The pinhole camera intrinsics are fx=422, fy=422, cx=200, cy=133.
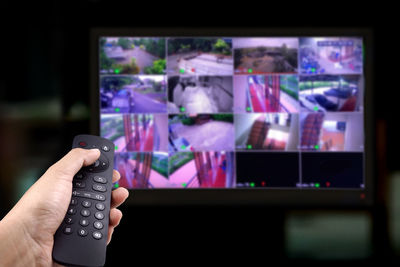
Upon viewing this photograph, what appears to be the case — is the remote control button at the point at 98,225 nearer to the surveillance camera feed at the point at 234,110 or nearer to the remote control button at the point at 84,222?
the remote control button at the point at 84,222

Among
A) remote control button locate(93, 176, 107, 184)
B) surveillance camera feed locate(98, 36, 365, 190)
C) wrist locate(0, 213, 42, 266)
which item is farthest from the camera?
surveillance camera feed locate(98, 36, 365, 190)

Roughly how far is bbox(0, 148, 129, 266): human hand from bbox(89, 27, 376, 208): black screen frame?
0.57 meters

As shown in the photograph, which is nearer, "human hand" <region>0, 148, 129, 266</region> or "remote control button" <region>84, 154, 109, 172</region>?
"human hand" <region>0, 148, 129, 266</region>

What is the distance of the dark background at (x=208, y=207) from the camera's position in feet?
4.69

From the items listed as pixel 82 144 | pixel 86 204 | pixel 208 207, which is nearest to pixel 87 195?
pixel 86 204

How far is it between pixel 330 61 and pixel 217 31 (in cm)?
39

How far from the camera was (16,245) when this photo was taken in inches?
32.0

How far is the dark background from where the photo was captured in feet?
4.69

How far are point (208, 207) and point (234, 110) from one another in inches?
13.4

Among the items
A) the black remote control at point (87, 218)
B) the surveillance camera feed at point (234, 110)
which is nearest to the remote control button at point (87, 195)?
the black remote control at point (87, 218)

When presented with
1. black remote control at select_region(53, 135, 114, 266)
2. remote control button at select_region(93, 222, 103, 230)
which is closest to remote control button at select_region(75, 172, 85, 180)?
black remote control at select_region(53, 135, 114, 266)

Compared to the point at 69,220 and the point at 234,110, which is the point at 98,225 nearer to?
the point at 69,220

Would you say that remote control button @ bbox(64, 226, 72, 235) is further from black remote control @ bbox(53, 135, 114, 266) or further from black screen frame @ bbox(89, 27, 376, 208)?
black screen frame @ bbox(89, 27, 376, 208)

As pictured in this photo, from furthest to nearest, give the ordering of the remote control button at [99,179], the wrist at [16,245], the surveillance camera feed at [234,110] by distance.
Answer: the surveillance camera feed at [234,110] < the remote control button at [99,179] < the wrist at [16,245]
